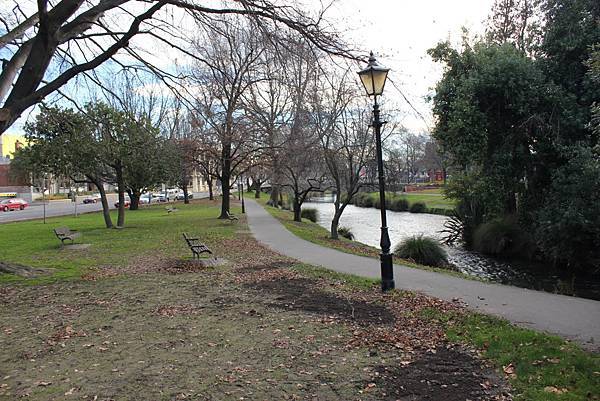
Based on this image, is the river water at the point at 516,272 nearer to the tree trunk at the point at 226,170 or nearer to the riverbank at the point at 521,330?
the riverbank at the point at 521,330

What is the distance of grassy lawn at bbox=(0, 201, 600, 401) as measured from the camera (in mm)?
4621

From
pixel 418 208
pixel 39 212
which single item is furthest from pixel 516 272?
pixel 39 212

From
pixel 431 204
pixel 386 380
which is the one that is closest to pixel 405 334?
pixel 386 380

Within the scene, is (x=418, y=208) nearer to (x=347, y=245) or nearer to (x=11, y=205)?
(x=347, y=245)

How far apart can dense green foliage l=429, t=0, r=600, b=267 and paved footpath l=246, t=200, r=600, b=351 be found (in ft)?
20.9

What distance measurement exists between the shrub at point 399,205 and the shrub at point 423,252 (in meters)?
25.5

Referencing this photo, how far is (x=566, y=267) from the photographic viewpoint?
1638 centimetres

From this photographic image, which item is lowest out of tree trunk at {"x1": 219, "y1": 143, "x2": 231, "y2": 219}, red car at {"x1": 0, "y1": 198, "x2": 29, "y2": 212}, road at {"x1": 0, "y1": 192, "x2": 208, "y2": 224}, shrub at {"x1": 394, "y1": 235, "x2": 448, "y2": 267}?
shrub at {"x1": 394, "y1": 235, "x2": 448, "y2": 267}

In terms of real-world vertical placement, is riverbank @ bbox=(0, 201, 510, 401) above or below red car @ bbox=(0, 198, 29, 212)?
below

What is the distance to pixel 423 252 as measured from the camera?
17172 millimetres

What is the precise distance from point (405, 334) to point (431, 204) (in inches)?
1513

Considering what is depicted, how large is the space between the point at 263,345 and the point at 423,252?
12178mm

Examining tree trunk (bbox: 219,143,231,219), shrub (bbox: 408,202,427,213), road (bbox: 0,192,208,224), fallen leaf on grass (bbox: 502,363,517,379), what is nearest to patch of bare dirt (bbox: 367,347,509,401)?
fallen leaf on grass (bbox: 502,363,517,379)

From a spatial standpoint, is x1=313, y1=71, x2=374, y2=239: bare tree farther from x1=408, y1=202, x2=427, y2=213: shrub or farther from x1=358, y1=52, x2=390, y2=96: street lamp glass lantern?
x1=408, y1=202, x2=427, y2=213: shrub
